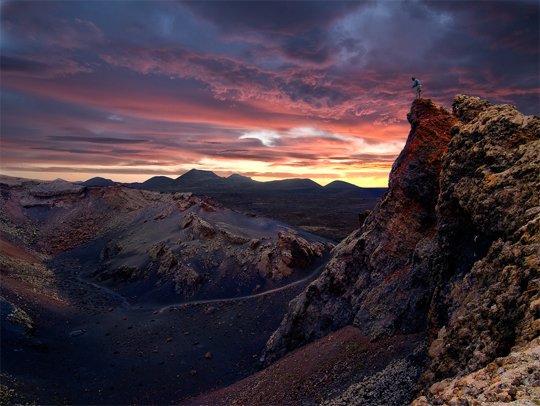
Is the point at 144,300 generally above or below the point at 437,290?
below

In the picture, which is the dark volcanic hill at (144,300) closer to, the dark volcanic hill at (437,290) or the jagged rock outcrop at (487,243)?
the dark volcanic hill at (437,290)

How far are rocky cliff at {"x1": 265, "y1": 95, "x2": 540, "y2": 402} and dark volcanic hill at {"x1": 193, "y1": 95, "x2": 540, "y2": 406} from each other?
0.05 meters

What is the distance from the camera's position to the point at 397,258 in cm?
2033

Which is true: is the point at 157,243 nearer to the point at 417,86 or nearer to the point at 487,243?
the point at 417,86

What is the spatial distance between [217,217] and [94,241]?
88.4ft

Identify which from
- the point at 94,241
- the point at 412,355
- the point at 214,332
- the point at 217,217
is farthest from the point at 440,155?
the point at 94,241

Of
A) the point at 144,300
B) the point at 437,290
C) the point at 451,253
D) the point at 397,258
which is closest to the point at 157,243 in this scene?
the point at 144,300

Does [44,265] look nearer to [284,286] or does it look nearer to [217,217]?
[217,217]

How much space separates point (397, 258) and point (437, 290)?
7153mm

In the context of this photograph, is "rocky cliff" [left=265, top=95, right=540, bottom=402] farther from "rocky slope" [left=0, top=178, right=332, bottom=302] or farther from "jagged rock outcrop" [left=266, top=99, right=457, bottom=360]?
"rocky slope" [left=0, top=178, right=332, bottom=302]

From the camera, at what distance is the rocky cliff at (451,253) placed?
8828mm

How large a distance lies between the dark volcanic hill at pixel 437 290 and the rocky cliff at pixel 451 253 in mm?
47

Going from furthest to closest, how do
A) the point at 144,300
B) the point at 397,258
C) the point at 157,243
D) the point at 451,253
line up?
the point at 157,243, the point at 144,300, the point at 397,258, the point at 451,253

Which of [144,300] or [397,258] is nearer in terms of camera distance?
[397,258]
